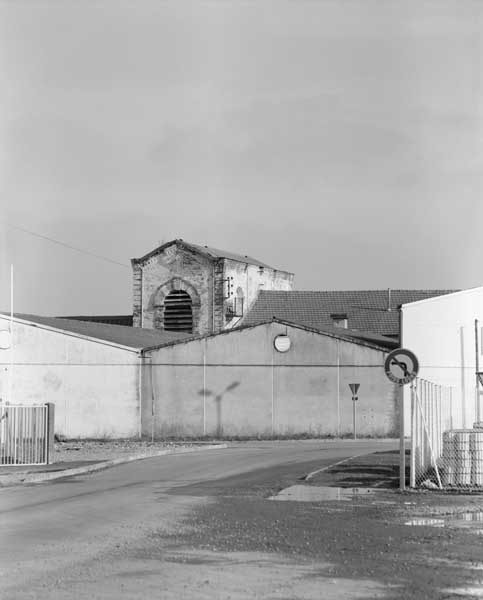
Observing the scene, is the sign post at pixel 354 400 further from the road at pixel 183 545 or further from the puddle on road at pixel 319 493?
the puddle on road at pixel 319 493

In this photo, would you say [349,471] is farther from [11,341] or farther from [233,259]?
[233,259]

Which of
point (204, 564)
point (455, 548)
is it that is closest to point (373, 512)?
point (455, 548)

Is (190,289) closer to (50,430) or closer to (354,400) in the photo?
(354,400)

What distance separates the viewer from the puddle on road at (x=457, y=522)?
612 inches

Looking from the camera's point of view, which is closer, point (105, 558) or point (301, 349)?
point (105, 558)

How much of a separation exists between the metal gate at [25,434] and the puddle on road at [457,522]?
15.1m

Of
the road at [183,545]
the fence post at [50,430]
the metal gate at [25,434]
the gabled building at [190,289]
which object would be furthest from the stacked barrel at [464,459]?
the gabled building at [190,289]

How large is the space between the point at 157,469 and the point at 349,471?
4873mm

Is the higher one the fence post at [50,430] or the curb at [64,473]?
the fence post at [50,430]

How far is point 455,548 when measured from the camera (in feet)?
43.4

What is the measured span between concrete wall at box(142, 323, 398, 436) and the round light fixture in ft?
0.58

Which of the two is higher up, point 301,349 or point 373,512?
point 301,349

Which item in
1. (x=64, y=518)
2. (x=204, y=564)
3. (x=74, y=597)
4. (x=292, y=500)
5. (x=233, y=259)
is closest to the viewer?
(x=74, y=597)

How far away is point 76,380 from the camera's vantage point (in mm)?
51625
